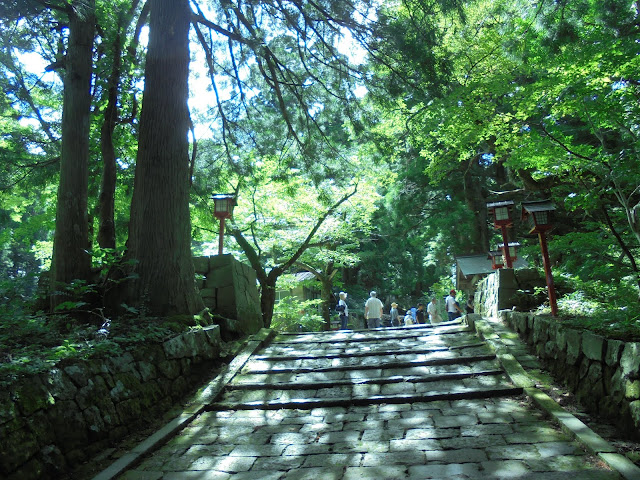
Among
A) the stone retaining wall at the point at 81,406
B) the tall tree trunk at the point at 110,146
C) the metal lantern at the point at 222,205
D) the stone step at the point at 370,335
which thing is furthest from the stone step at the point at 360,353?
the metal lantern at the point at 222,205

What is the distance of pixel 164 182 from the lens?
6.54m

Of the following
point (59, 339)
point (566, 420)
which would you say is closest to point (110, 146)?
point (59, 339)

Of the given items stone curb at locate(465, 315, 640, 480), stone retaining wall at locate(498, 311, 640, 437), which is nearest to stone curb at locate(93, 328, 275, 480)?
stone curb at locate(465, 315, 640, 480)

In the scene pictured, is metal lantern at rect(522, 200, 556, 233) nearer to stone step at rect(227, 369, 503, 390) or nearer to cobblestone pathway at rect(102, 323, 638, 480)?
cobblestone pathway at rect(102, 323, 638, 480)

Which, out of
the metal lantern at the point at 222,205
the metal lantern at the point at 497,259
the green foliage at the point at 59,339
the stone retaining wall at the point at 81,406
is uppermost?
the metal lantern at the point at 222,205

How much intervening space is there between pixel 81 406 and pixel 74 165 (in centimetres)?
370

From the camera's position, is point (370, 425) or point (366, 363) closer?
point (370, 425)

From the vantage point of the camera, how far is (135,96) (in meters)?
8.27

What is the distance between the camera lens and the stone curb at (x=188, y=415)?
11.4ft

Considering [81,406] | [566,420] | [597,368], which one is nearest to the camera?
[81,406]

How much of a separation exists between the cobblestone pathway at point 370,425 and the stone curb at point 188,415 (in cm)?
2

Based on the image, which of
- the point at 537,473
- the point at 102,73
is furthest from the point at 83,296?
the point at 537,473

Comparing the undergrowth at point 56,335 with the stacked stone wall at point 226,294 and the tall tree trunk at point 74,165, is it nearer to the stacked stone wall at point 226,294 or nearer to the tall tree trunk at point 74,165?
the tall tree trunk at point 74,165

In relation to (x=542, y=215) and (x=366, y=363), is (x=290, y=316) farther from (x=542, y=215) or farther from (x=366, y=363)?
(x=542, y=215)
